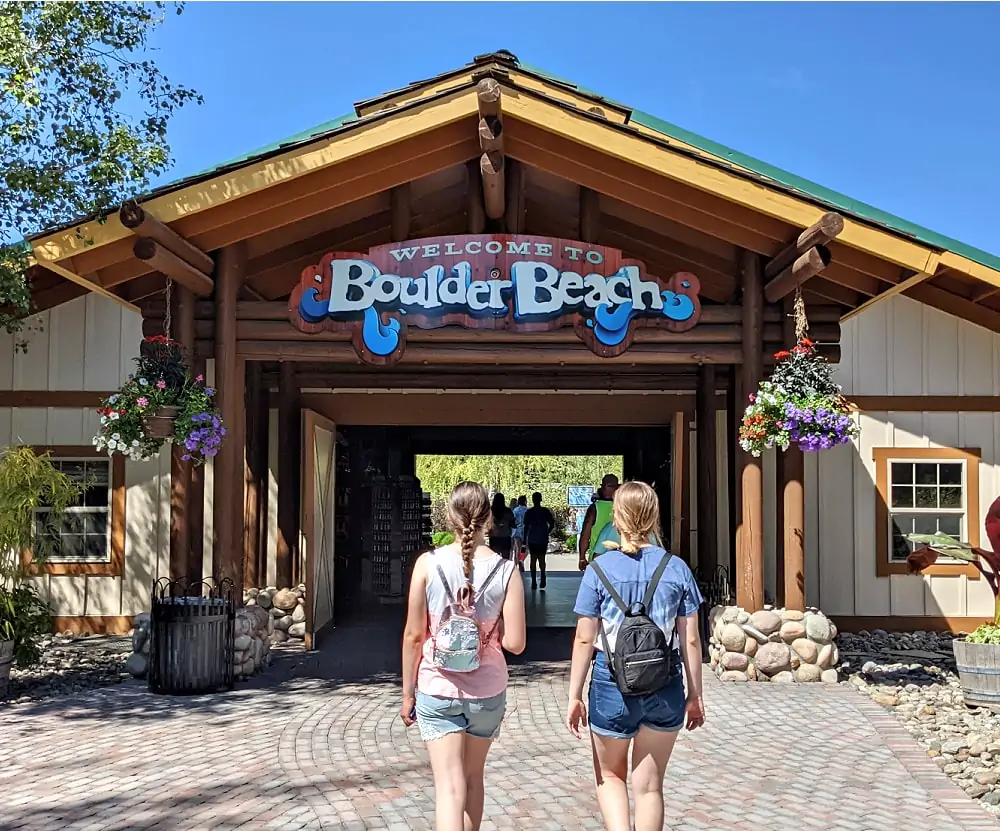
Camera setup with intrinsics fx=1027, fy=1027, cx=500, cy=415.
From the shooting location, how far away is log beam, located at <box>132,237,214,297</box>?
7508mm

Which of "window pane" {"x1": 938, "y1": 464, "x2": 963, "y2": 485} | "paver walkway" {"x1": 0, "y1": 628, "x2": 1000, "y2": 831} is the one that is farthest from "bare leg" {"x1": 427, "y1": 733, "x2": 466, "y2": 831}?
"window pane" {"x1": 938, "y1": 464, "x2": 963, "y2": 485}

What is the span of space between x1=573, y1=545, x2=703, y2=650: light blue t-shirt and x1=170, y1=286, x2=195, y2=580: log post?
5.44 m

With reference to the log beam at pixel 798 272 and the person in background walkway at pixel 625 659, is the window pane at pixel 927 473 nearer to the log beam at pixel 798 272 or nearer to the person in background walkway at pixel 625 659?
the log beam at pixel 798 272

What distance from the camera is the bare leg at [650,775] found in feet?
12.9

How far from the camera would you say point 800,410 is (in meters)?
7.78

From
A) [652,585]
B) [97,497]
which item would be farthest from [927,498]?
[97,497]

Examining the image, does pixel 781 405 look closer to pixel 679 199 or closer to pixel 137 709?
pixel 679 199

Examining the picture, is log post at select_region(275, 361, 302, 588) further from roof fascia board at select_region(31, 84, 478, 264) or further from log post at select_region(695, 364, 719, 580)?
log post at select_region(695, 364, 719, 580)

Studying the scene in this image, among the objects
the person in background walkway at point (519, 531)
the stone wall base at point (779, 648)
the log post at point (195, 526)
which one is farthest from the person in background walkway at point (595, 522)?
the person in background walkway at point (519, 531)

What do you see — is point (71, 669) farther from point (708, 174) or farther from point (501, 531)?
point (501, 531)

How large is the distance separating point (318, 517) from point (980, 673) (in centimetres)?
694

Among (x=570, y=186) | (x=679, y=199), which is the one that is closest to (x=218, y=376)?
(x=570, y=186)

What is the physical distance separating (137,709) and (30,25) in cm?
538

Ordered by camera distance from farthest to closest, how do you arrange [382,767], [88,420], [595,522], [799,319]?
[88,420], [595,522], [799,319], [382,767]
